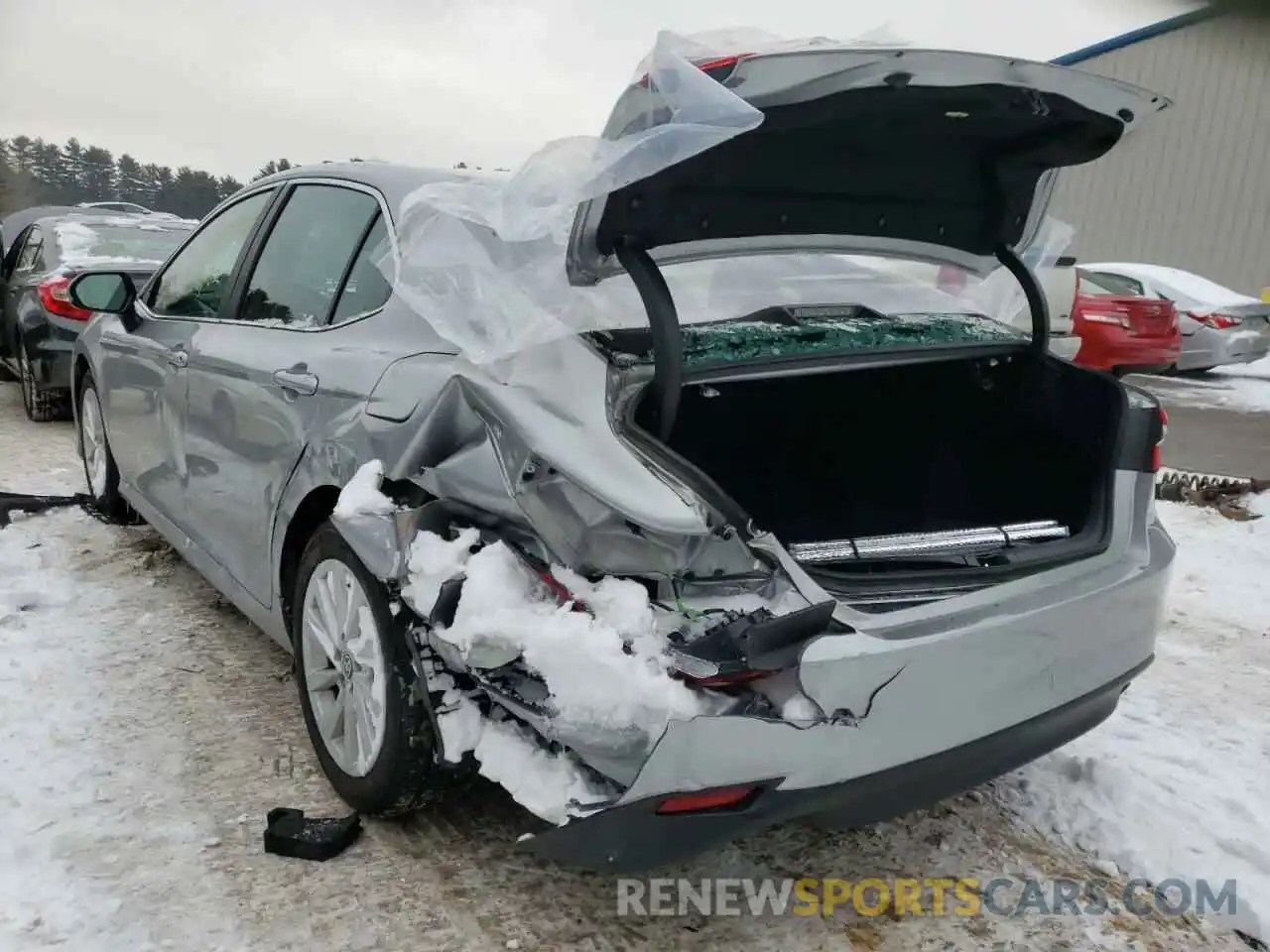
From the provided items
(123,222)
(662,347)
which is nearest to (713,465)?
(662,347)

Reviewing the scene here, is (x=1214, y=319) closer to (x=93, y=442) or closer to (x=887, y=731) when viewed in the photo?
(x=93, y=442)

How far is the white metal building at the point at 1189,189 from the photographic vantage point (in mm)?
16688

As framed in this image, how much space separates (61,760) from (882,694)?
2275mm

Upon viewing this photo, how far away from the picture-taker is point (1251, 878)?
2484 millimetres

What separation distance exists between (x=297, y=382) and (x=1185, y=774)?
269 cm

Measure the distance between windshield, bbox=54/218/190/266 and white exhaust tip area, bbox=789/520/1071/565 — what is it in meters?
6.78

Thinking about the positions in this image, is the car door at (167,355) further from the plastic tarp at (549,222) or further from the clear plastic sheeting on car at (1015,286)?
the clear plastic sheeting on car at (1015,286)

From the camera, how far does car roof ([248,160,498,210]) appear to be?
286cm

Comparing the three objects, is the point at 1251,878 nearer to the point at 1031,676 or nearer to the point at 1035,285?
the point at 1031,676

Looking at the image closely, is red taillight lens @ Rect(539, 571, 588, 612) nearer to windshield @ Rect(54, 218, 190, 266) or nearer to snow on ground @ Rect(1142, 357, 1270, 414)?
windshield @ Rect(54, 218, 190, 266)

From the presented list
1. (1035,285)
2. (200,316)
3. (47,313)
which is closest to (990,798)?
(1035,285)

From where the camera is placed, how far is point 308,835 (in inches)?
97.9

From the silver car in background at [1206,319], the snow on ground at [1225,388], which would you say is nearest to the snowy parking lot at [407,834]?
the snow on ground at [1225,388]

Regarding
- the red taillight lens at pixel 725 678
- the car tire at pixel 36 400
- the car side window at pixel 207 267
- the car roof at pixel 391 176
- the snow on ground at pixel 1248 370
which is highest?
the car roof at pixel 391 176
